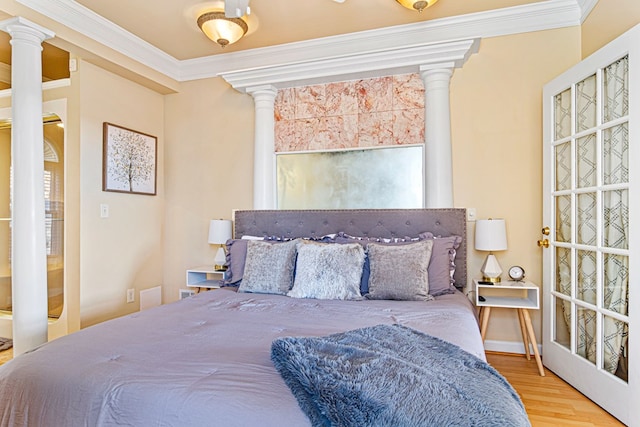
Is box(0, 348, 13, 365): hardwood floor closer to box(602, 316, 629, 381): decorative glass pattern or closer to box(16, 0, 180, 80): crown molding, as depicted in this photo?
box(16, 0, 180, 80): crown molding

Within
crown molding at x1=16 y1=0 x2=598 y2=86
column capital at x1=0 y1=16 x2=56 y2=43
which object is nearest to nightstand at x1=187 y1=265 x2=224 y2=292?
crown molding at x1=16 y1=0 x2=598 y2=86

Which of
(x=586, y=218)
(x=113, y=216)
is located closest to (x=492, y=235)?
(x=586, y=218)

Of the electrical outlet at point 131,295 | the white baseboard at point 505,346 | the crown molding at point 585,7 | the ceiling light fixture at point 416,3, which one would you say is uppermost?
the crown molding at point 585,7

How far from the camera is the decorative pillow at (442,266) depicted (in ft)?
8.29

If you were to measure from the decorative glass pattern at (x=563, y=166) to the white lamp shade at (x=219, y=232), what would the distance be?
2.60 meters

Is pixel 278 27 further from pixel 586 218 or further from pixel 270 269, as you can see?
pixel 586 218

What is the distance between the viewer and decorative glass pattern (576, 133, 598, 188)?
2.28 meters

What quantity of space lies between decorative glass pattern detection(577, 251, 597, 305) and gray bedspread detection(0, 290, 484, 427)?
38.4 inches

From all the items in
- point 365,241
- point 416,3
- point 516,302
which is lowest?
point 516,302

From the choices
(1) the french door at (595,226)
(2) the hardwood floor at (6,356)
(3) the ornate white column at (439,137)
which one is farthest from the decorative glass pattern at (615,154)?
(2) the hardwood floor at (6,356)

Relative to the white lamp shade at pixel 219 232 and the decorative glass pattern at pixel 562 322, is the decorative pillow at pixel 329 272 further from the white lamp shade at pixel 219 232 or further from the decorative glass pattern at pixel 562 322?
the decorative glass pattern at pixel 562 322

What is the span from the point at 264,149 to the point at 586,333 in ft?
9.02

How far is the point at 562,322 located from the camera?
2.56m

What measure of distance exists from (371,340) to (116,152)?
289 centimetres
